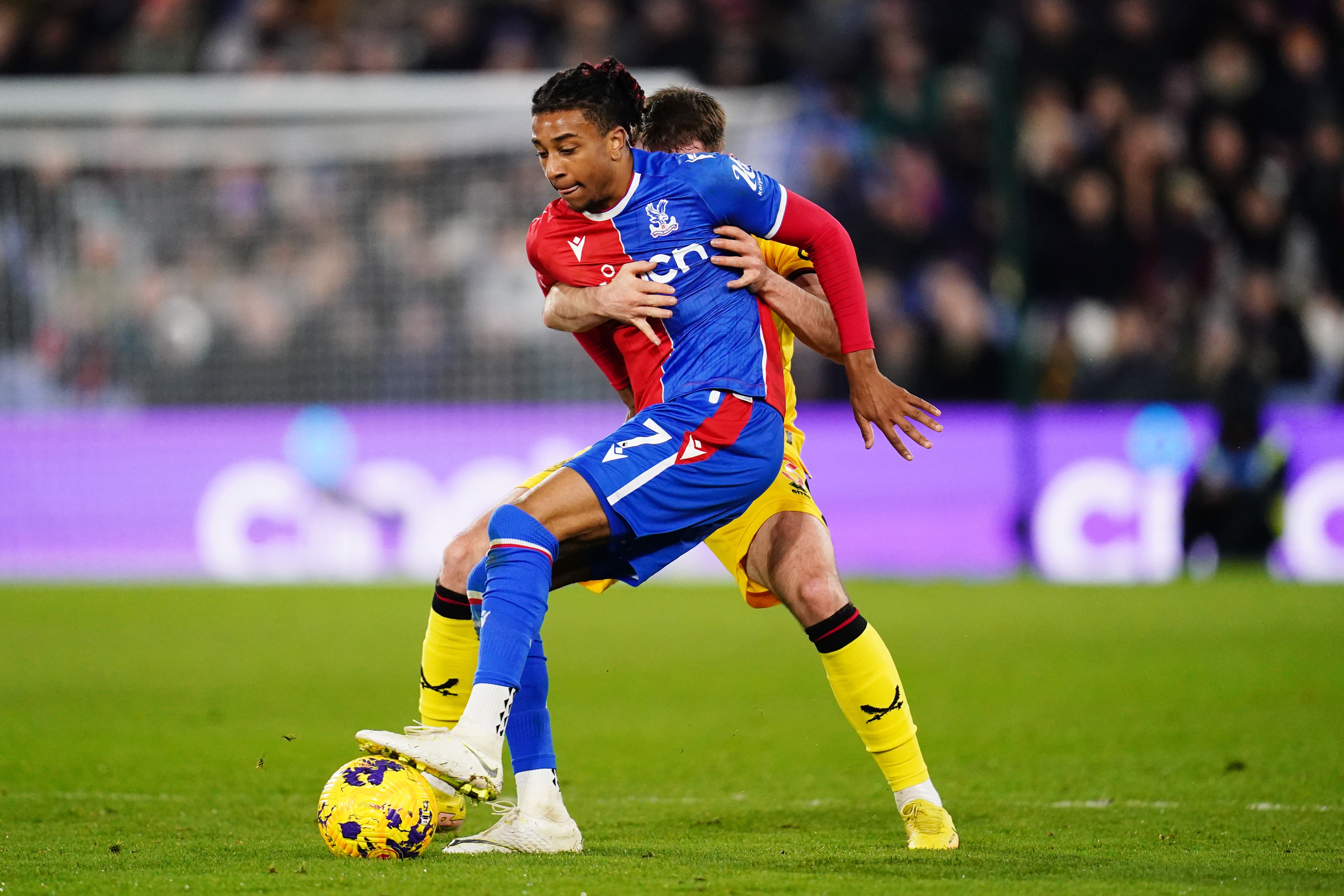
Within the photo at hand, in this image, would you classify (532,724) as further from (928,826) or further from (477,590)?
(928,826)

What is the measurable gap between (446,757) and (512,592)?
0.43m

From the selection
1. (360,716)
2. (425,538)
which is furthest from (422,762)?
(425,538)

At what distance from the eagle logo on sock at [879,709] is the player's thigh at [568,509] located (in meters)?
0.93

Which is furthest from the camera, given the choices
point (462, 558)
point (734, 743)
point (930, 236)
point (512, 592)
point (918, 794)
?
point (930, 236)

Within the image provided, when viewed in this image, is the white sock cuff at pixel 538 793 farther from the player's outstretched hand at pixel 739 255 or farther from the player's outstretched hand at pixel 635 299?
the player's outstretched hand at pixel 739 255

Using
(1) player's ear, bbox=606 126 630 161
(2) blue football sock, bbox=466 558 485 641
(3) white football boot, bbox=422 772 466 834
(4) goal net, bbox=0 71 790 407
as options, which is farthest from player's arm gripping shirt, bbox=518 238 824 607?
(4) goal net, bbox=0 71 790 407

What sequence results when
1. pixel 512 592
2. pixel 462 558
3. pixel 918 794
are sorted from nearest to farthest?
1. pixel 512 592
2. pixel 918 794
3. pixel 462 558

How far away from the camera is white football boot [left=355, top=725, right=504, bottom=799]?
3.65 meters

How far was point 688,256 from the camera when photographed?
4266 mm

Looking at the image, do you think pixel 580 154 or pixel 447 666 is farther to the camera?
pixel 447 666

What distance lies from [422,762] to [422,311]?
10745mm

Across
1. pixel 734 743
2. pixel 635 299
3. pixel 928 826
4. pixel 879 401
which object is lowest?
pixel 734 743

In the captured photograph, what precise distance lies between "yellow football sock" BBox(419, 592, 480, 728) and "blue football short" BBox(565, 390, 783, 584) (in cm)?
54


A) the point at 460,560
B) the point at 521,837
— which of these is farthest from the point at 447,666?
the point at 521,837
